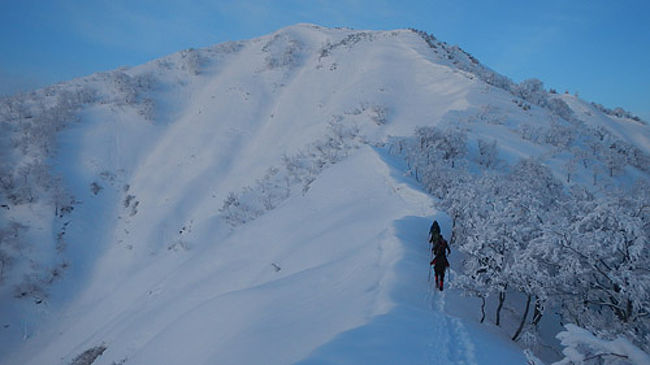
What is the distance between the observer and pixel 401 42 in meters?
47.2

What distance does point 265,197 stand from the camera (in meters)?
24.4

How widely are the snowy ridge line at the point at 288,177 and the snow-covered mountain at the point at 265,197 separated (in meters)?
→ 0.20

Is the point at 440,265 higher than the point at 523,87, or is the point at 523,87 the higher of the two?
the point at 523,87

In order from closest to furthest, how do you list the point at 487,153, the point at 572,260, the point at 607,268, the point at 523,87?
the point at 607,268
the point at 572,260
the point at 487,153
the point at 523,87

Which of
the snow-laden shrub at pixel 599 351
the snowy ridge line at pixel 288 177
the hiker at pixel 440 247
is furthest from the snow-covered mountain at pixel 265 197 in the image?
the snow-laden shrub at pixel 599 351

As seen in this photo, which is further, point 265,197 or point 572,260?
point 265,197

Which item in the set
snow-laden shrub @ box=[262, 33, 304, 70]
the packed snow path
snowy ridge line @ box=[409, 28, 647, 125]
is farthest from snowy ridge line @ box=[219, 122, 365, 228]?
snow-laden shrub @ box=[262, 33, 304, 70]

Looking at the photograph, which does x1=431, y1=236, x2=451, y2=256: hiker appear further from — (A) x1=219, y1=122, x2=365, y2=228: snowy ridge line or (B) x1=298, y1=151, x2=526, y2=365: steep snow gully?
(A) x1=219, y1=122, x2=365, y2=228: snowy ridge line

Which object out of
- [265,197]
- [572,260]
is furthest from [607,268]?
[265,197]

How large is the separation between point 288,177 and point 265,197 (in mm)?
2475

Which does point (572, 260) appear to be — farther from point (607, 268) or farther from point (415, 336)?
point (415, 336)

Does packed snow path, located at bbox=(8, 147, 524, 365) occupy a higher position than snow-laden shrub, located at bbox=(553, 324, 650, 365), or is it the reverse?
packed snow path, located at bbox=(8, 147, 524, 365)

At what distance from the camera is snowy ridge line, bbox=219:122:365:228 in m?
23.8

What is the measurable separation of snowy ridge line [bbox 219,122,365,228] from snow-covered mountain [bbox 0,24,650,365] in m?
0.20
